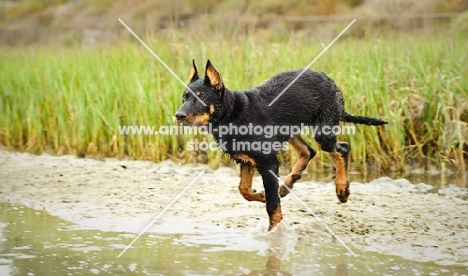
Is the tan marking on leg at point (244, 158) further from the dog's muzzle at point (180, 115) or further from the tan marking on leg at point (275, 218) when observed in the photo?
the dog's muzzle at point (180, 115)

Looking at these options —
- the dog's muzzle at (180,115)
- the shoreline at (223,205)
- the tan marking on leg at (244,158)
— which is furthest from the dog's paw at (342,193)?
the dog's muzzle at (180,115)

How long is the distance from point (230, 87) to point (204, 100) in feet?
10.6

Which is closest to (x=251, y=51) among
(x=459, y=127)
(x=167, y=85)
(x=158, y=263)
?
(x=167, y=85)

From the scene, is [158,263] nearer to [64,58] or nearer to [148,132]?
[148,132]

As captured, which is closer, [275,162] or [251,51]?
[275,162]

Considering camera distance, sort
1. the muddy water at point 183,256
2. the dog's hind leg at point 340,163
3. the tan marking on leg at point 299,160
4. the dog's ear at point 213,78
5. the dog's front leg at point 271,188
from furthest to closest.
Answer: the tan marking on leg at point 299,160, the dog's hind leg at point 340,163, the dog's front leg at point 271,188, the dog's ear at point 213,78, the muddy water at point 183,256

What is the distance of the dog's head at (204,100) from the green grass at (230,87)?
9.03 feet

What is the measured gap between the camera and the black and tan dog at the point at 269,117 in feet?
16.7

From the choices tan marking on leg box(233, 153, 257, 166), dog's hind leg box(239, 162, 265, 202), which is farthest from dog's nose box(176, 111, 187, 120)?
dog's hind leg box(239, 162, 265, 202)

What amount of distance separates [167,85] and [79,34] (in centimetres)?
1016

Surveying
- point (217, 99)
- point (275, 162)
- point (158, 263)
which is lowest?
point (158, 263)

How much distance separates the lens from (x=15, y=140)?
30.3 feet

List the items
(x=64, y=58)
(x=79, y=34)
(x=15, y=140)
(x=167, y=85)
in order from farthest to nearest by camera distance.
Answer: (x=79, y=34), (x=64, y=58), (x=15, y=140), (x=167, y=85)

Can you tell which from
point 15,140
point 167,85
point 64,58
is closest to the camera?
point 167,85
